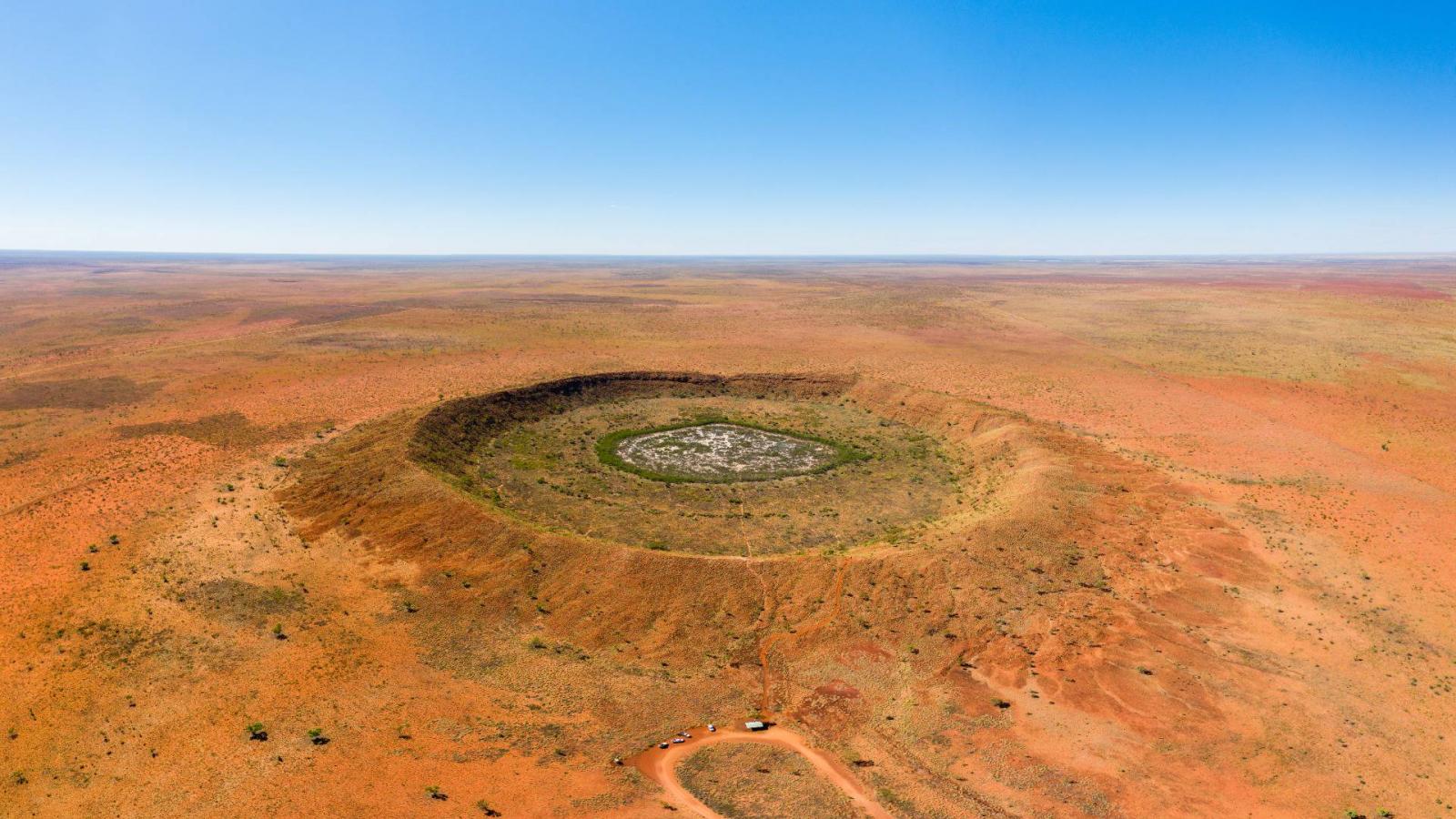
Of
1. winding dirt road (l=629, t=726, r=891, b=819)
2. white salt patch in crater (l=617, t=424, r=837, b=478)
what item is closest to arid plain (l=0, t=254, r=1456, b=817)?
winding dirt road (l=629, t=726, r=891, b=819)

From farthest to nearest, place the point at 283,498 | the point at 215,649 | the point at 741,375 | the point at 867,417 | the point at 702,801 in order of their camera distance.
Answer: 1. the point at 741,375
2. the point at 867,417
3. the point at 283,498
4. the point at 215,649
5. the point at 702,801

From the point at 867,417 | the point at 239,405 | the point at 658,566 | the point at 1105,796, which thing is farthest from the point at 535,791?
the point at 239,405

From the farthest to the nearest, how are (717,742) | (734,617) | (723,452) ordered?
1. (723,452)
2. (734,617)
3. (717,742)

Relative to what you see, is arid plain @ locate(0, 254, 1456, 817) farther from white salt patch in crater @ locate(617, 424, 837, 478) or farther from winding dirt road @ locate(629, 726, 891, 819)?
white salt patch in crater @ locate(617, 424, 837, 478)

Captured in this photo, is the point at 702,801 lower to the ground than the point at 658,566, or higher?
lower

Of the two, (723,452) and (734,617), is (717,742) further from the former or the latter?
(723,452)

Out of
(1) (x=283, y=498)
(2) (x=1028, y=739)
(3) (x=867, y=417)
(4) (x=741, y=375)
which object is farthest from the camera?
(4) (x=741, y=375)

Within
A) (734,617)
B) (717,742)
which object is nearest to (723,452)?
(734,617)

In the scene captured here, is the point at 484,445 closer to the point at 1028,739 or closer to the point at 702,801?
the point at 702,801
